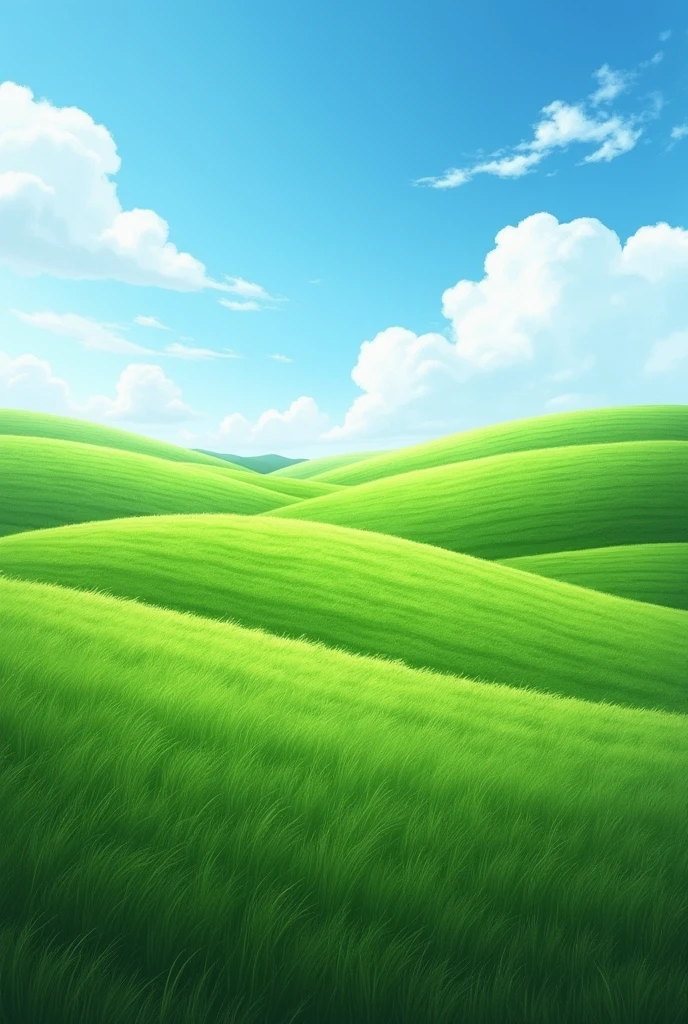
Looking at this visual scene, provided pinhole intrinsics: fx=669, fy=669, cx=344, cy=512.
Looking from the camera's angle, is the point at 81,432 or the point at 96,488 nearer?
the point at 96,488

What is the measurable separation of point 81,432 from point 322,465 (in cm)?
4501

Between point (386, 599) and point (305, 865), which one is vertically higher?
point (305, 865)

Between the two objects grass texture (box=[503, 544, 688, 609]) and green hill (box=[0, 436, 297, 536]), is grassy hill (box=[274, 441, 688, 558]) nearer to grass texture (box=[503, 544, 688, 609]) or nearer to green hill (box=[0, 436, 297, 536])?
grass texture (box=[503, 544, 688, 609])

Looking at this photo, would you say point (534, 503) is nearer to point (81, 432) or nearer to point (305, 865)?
point (305, 865)

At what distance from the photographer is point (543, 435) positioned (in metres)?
51.8

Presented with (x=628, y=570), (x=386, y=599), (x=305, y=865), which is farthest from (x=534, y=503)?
(x=305, y=865)

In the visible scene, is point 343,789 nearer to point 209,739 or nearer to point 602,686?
point 209,739

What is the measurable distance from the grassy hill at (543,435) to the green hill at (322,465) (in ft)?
99.5

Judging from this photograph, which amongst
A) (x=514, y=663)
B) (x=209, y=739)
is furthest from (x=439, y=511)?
(x=209, y=739)

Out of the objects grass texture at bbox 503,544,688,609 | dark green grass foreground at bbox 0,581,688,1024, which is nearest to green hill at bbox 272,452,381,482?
grass texture at bbox 503,544,688,609

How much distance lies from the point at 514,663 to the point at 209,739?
899 centimetres

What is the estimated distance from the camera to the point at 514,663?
11.7 m

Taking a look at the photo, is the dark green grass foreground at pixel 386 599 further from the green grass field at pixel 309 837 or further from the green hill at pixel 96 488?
the green hill at pixel 96 488

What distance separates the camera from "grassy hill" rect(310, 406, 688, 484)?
48906mm
